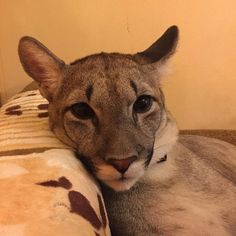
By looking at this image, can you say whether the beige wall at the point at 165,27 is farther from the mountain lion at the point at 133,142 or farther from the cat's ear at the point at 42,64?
the cat's ear at the point at 42,64

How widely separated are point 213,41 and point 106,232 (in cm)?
174

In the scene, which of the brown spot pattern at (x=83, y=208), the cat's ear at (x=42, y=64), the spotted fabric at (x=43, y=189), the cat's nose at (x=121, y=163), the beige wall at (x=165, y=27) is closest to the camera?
the spotted fabric at (x=43, y=189)

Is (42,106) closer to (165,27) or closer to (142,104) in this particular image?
(142,104)

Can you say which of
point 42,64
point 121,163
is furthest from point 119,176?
point 42,64

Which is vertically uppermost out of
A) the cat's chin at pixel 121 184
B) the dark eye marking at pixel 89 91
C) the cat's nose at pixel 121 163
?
the dark eye marking at pixel 89 91

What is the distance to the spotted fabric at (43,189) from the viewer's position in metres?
0.86

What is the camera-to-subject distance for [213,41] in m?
2.58

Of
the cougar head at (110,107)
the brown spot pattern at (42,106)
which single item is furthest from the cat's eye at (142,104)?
the brown spot pattern at (42,106)

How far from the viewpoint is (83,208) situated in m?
0.99

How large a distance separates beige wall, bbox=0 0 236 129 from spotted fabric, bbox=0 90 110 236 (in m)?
1.38

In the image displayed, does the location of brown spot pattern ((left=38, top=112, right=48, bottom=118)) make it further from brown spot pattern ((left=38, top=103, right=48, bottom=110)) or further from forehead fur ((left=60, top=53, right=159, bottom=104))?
forehead fur ((left=60, top=53, right=159, bottom=104))

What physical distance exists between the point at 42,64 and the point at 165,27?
1331mm

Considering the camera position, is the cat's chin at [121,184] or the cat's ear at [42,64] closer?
the cat's chin at [121,184]

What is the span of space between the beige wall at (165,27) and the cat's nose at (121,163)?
1.47 meters
